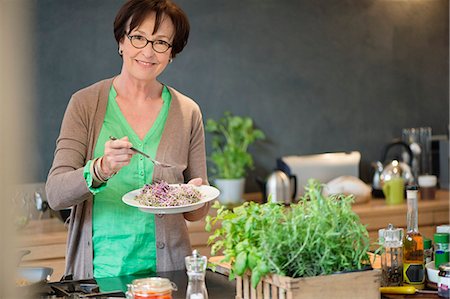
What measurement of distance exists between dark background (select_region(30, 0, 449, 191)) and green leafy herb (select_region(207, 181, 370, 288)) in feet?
8.06

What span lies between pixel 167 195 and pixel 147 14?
0.57m

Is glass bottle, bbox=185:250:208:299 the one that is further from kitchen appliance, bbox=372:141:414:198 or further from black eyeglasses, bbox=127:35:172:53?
kitchen appliance, bbox=372:141:414:198

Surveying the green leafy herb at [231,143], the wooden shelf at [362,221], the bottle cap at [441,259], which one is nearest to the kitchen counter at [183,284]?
the bottle cap at [441,259]

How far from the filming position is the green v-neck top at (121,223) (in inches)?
83.1

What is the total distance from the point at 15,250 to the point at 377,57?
4.33 meters

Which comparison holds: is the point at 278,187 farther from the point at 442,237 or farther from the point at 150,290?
the point at 150,290

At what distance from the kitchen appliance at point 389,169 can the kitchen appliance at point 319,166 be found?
0.42 feet

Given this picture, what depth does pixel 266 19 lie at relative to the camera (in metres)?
4.21

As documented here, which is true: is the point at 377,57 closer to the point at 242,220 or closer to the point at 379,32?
the point at 379,32

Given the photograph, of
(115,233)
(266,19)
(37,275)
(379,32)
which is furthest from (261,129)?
(37,275)

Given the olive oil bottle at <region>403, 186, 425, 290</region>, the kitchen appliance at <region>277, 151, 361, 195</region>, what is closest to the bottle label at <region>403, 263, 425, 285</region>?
the olive oil bottle at <region>403, 186, 425, 290</region>

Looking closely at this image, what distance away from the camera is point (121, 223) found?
2.13 metres

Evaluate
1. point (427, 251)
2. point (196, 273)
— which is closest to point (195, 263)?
point (196, 273)

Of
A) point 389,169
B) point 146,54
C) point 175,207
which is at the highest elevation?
point 146,54
